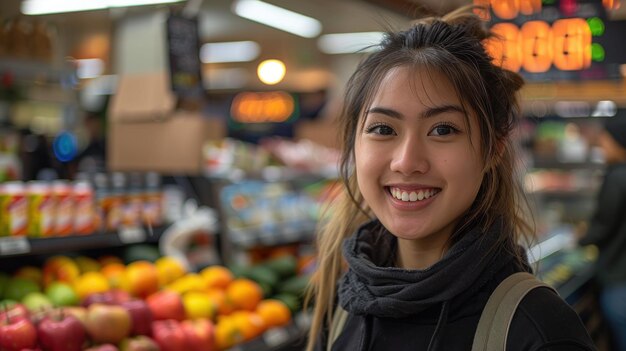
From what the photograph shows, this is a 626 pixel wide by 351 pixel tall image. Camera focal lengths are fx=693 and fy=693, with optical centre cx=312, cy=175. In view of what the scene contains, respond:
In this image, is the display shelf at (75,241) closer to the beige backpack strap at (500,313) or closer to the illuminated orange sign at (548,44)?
the beige backpack strap at (500,313)

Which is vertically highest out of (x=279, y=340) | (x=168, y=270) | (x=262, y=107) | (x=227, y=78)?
(x=227, y=78)

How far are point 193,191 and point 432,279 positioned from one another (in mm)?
3120

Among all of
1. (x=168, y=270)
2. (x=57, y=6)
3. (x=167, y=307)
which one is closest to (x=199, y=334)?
(x=167, y=307)

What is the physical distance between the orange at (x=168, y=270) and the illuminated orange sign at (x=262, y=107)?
12.2 meters

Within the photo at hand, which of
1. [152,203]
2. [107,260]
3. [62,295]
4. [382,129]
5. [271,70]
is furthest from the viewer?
[271,70]

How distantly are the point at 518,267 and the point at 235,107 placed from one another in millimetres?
15194

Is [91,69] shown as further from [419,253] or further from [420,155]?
[420,155]

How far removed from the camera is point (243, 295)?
353 cm

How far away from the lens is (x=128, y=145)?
444 centimetres

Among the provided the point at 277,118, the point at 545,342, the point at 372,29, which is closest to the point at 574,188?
the point at 372,29

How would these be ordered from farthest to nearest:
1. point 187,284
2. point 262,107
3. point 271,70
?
point 262,107 < point 271,70 < point 187,284

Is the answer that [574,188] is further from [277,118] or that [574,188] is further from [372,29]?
[277,118]

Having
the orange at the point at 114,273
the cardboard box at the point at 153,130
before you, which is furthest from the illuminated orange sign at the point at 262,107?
the orange at the point at 114,273

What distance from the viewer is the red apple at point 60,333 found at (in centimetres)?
228
